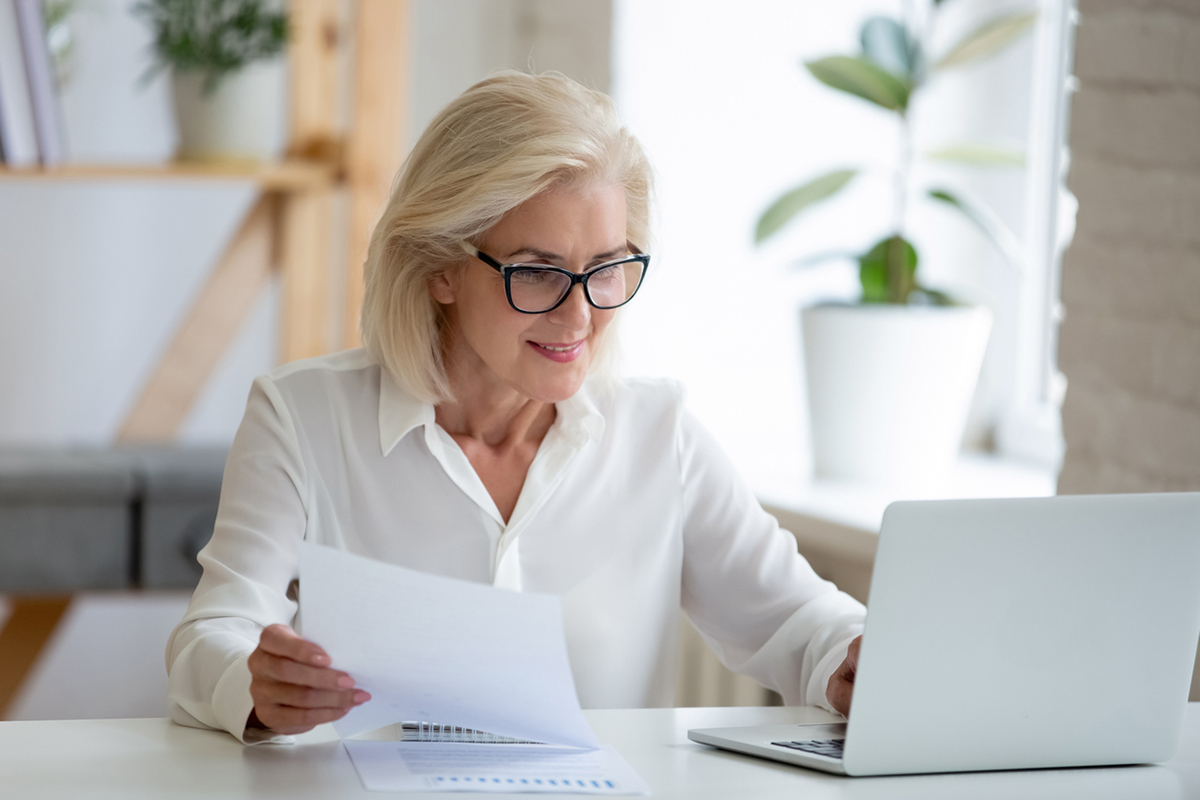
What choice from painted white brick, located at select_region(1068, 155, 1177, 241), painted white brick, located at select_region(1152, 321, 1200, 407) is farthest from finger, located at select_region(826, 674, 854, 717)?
painted white brick, located at select_region(1068, 155, 1177, 241)

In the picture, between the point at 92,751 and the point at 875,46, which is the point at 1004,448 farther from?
the point at 92,751

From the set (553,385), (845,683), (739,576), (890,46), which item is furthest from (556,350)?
(890,46)

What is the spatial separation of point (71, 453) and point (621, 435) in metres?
1.26

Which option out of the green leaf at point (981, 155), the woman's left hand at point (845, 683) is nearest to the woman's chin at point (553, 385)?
the woman's left hand at point (845, 683)

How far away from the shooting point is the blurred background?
2.25 meters

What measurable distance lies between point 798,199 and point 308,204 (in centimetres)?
97

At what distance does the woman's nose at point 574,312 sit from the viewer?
1403mm

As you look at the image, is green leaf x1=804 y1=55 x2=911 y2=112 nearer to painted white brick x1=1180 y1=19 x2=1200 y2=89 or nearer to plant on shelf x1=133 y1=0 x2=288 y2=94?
painted white brick x1=1180 y1=19 x2=1200 y2=89

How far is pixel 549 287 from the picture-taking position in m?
1.40

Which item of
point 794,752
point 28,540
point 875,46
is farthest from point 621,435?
point 28,540

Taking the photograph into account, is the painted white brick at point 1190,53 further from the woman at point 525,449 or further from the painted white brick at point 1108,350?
the woman at point 525,449

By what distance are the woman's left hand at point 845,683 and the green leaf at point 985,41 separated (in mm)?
1252

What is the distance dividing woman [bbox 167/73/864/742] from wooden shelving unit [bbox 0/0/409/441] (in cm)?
98

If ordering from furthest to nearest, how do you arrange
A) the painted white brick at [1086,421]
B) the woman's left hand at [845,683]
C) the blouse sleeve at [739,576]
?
1. the painted white brick at [1086,421]
2. the blouse sleeve at [739,576]
3. the woman's left hand at [845,683]
